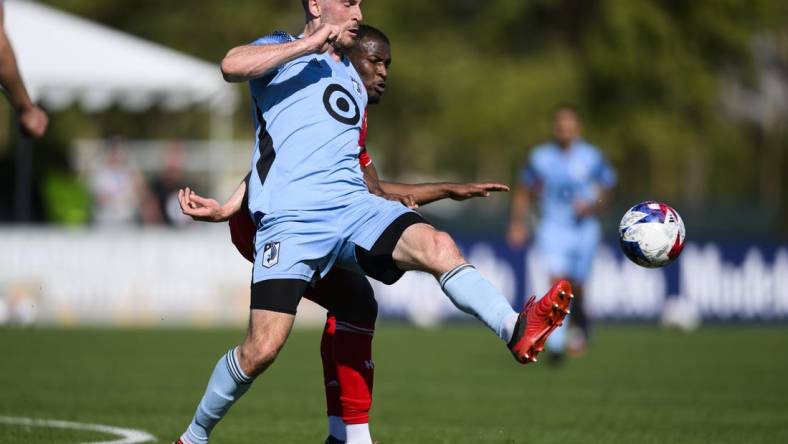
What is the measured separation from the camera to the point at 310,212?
6.21 meters

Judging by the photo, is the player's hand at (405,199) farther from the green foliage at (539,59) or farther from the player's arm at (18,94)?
the green foliage at (539,59)

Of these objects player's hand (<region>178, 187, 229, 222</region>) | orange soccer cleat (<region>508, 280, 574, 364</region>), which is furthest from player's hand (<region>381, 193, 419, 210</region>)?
orange soccer cleat (<region>508, 280, 574, 364</region>)

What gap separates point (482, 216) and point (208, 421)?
2004cm

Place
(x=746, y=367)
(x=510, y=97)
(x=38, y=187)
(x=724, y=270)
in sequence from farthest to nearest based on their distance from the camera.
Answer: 1. (x=510, y=97)
2. (x=38, y=187)
3. (x=724, y=270)
4. (x=746, y=367)

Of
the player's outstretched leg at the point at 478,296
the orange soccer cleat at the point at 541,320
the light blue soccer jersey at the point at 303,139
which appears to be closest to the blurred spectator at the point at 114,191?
the light blue soccer jersey at the point at 303,139

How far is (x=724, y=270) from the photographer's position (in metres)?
19.6

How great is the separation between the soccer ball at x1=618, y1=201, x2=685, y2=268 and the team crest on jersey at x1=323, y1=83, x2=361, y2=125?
68.8 inches

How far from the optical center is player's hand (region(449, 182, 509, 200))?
21.3 feet

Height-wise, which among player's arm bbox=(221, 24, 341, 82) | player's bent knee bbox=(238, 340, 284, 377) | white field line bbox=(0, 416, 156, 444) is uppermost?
player's arm bbox=(221, 24, 341, 82)

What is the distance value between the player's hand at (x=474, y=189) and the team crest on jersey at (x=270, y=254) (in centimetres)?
99

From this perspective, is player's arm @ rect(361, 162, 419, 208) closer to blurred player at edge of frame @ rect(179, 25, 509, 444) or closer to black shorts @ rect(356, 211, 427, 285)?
blurred player at edge of frame @ rect(179, 25, 509, 444)

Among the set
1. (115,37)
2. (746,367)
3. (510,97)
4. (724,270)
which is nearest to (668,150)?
(510,97)

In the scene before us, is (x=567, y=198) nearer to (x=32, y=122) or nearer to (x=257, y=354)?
(x=257, y=354)

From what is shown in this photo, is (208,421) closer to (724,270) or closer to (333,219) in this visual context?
(333,219)
